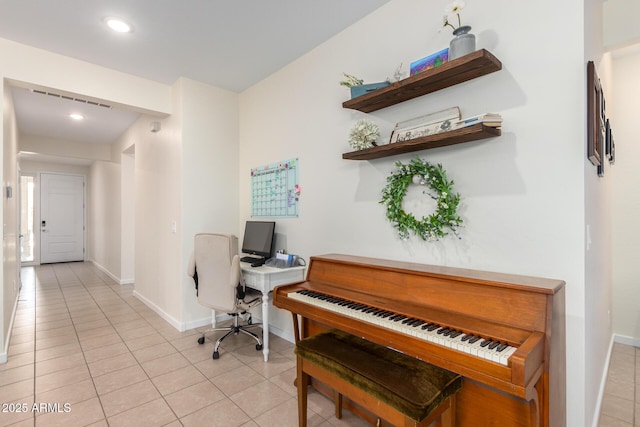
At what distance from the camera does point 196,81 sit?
3.47 m

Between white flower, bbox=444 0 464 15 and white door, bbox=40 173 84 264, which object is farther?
white door, bbox=40 173 84 264

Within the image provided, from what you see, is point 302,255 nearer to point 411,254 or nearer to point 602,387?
point 411,254

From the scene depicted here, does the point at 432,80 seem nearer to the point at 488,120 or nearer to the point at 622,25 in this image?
the point at 488,120

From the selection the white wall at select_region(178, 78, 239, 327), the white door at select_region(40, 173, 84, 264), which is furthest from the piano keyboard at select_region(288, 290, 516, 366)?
the white door at select_region(40, 173, 84, 264)

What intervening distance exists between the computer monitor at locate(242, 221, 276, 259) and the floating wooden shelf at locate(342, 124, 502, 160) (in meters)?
1.26

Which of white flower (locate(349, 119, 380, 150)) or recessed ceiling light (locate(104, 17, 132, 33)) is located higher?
recessed ceiling light (locate(104, 17, 132, 33))

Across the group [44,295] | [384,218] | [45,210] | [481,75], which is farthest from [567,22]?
→ [45,210]

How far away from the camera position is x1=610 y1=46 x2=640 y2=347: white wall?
2.96 m

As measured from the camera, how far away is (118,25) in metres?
2.45

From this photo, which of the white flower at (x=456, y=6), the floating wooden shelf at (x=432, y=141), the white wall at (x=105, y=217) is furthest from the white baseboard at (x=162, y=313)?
the white flower at (x=456, y=6)

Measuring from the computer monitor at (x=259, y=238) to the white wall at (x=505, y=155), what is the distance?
76 cm

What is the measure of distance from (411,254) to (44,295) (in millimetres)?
5635

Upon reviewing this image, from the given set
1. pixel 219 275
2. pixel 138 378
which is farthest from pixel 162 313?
pixel 219 275

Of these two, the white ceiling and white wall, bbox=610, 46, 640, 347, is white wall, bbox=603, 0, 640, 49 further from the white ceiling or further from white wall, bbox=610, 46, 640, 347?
the white ceiling
